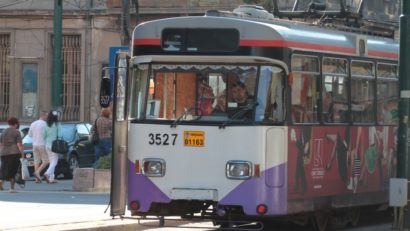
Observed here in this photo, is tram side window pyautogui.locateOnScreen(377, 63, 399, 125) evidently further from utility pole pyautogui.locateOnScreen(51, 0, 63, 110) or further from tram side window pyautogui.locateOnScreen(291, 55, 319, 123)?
utility pole pyautogui.locateOnScreen(51, 0, 63, 110)

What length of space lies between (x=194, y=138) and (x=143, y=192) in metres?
1.00

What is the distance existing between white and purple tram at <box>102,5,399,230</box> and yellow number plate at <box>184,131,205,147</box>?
0.04 feet

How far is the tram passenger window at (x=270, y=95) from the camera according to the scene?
41.1ft

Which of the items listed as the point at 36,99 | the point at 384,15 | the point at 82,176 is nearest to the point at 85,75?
the point at 36,99

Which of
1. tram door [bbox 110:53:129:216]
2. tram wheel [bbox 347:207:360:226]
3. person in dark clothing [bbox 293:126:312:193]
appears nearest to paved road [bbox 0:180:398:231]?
tram wheel [bbox 347:207:360:226]

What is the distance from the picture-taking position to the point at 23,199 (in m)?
18.9

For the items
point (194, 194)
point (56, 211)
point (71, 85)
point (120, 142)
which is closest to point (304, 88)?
point (194, 194)

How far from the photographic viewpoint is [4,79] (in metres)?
42.2

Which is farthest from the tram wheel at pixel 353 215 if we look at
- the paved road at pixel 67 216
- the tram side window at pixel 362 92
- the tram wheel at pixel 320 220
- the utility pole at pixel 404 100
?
the tram side window at pixel 362 92

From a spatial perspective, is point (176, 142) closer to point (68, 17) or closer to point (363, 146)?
point (363, 146)

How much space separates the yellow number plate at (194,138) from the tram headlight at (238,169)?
0.45m

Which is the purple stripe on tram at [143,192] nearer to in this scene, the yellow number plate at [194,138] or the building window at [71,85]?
the yellow number plate at [194,138]

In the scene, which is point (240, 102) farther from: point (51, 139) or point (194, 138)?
point (51, 139)

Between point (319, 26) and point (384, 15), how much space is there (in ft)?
15.3
